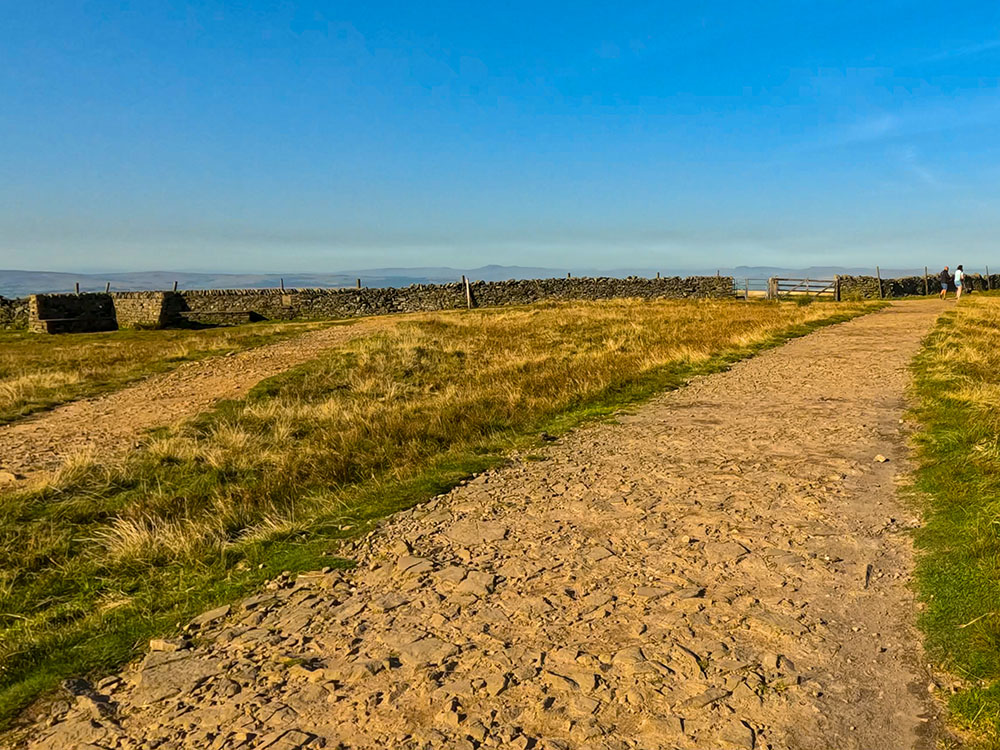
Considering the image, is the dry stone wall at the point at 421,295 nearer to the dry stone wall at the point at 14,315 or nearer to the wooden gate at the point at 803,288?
the wooden gate at the point at 803,288

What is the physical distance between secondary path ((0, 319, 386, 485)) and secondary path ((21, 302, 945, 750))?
7.07 m

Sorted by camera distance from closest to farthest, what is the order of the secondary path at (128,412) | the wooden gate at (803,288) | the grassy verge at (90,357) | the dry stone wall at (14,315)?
the secondary path at (128,412) → the grassy verge at (90,357) → the dry stone wall at (14,315) → the wooden gate at (803,288)

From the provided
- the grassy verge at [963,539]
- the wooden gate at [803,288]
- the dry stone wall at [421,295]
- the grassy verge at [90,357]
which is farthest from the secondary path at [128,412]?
the wooden gate at [803,288]

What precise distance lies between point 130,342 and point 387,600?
25021mm

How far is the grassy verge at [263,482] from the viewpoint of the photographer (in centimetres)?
536

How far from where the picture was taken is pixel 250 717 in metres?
3.67

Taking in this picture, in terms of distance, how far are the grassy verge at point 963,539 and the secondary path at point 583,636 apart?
173 mm

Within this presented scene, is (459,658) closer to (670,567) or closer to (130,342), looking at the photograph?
(670,567)

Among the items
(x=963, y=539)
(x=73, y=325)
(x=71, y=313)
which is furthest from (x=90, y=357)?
(x=963, y=539)

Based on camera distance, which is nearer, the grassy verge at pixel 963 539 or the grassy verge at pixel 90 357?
the grassy verge at pixel 963 539

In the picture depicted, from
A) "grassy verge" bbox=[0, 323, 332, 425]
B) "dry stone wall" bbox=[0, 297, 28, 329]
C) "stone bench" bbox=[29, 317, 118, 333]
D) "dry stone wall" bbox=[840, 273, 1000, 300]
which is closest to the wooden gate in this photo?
"dry stone wall" bbox=[840, 273, 1000, 300]

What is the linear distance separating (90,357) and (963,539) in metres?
22.9

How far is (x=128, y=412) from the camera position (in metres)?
13.7

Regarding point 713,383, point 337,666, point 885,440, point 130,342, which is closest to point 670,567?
point 337,666
